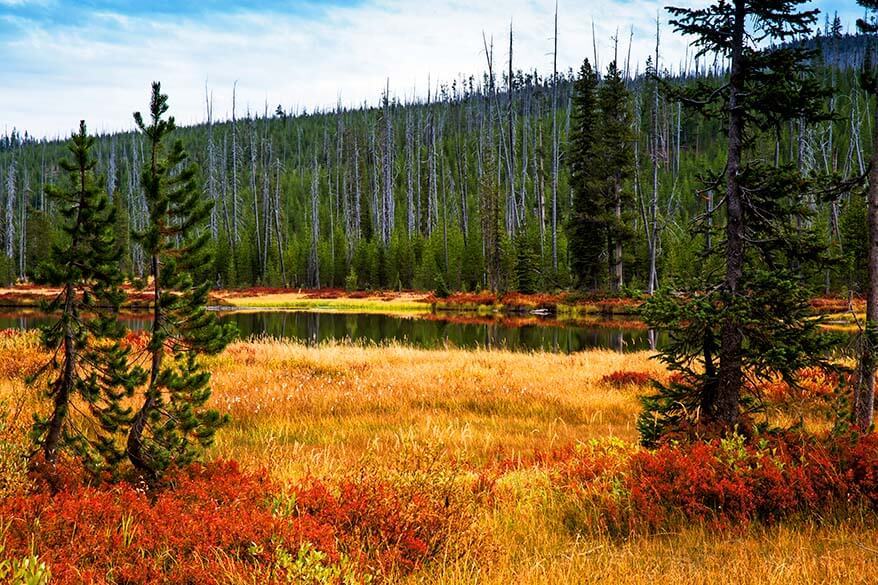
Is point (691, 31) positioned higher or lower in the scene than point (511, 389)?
higher

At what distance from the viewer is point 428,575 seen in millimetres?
3455

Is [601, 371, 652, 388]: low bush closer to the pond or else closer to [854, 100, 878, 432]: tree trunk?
[854, 100, 878, 432]: tree trunk

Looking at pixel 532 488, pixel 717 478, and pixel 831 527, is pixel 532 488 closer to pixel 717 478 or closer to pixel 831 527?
pixel 717 478

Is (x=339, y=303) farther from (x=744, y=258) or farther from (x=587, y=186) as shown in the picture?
(x=744, y=258)

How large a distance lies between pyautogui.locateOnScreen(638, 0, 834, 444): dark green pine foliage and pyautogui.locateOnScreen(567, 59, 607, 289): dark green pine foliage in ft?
95.8

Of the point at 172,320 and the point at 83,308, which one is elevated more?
the point at 83,308

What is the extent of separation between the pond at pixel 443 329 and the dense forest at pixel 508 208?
10.4ft

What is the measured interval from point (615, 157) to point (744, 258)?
102 ft

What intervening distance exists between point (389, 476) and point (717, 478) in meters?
2.80

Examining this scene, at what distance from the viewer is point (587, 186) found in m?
35.5

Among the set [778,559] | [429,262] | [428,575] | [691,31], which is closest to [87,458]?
[428,575]

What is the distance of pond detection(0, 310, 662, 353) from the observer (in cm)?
2425

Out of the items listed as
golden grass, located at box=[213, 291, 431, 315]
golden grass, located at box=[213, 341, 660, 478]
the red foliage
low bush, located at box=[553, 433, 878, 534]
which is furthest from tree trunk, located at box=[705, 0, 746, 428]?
golden grass, located at box=[213, 291, 431, 315]

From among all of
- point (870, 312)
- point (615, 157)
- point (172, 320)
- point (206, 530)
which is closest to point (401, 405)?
point (172, 320)
